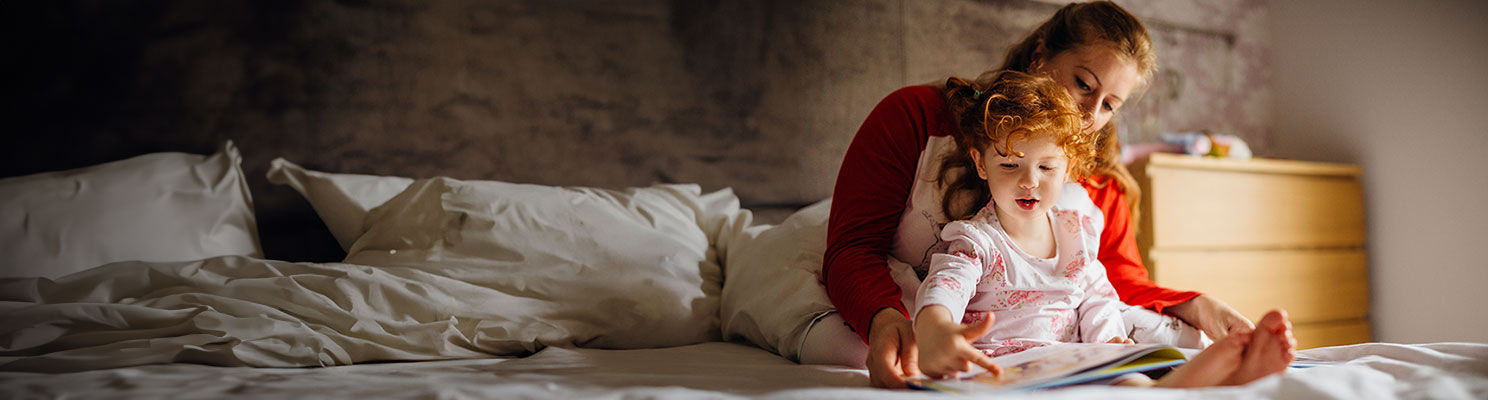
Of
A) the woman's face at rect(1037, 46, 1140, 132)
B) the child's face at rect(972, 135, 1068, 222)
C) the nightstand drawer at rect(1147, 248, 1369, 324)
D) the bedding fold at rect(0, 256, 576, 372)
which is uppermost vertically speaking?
the woman's face at rect(1037, 46, 1140, 132)

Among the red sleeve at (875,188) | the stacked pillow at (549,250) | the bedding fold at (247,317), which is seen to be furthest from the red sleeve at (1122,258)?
the bedding fold at (247,317)

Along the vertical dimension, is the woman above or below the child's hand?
above

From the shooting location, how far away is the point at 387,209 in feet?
4.86

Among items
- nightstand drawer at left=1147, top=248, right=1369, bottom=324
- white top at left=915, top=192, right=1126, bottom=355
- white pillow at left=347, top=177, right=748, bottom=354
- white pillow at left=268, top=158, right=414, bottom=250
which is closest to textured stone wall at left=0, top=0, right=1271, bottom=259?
white pillow at left=268, top=158, right=414, bottom=250

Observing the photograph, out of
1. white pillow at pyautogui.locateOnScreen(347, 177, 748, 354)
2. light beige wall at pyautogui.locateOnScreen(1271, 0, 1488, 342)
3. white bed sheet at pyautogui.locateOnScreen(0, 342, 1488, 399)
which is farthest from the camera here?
light beige wall at pyautogui.locateOnScreen(1271, 0, 1488, 342)

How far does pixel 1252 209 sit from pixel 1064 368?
5.78ft

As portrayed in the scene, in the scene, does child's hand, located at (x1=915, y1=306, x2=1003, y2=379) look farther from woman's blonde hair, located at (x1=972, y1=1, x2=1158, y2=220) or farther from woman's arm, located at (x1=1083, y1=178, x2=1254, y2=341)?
woman's blonde hair, located at (x1=972, y1=1, x2=1158, y2=220)

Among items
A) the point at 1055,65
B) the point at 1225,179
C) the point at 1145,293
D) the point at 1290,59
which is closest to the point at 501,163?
the point at 1055,65

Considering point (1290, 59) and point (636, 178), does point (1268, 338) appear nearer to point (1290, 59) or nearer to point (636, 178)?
point (636, 178)

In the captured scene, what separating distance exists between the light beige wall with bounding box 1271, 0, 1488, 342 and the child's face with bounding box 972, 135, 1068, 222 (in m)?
1.92

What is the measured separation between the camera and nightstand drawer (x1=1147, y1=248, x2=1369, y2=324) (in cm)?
204

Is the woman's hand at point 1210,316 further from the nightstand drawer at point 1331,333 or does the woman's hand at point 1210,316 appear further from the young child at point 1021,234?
the nightstand drawer at point 1331,333

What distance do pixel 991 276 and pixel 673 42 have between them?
1.16 metres

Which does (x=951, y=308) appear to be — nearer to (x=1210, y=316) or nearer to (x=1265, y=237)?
(x=1210, y=316)
